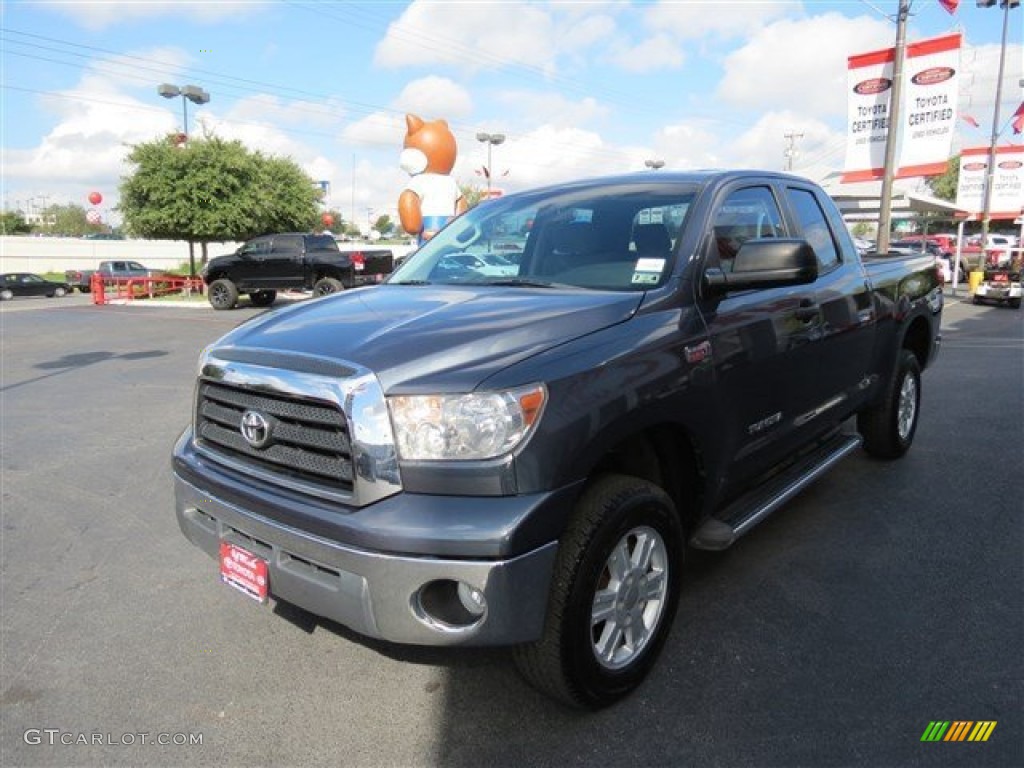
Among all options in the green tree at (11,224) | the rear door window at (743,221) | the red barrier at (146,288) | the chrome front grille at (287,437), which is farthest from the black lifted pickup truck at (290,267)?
the green tree at (11,224)

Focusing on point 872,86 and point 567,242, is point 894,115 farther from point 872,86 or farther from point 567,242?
point 567,242

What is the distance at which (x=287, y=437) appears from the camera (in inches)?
95.3

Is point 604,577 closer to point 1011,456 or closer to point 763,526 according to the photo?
point 763,526

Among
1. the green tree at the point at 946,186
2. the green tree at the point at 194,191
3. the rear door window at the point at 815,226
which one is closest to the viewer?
the rear door window at the point at 815,226

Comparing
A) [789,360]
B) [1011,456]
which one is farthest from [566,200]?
[1011,456]

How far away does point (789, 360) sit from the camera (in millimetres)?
3422

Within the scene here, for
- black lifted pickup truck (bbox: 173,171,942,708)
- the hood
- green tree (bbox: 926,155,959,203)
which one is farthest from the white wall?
green tree (bbox: 926,155,959,203)

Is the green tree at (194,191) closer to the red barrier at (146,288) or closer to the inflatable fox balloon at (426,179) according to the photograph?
the red barrier at (146,288)

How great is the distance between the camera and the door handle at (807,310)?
11.6 ft

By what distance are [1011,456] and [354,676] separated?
5.13 meters

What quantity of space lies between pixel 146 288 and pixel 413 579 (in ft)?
87.9

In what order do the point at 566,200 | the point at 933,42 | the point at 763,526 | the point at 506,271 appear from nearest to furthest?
the point at 506,271 → the point at 566,200 → the point at 763,526 → the point at 933,42

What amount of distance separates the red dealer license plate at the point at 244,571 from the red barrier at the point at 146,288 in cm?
2447

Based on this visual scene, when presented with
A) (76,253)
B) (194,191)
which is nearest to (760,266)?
(194,191)
